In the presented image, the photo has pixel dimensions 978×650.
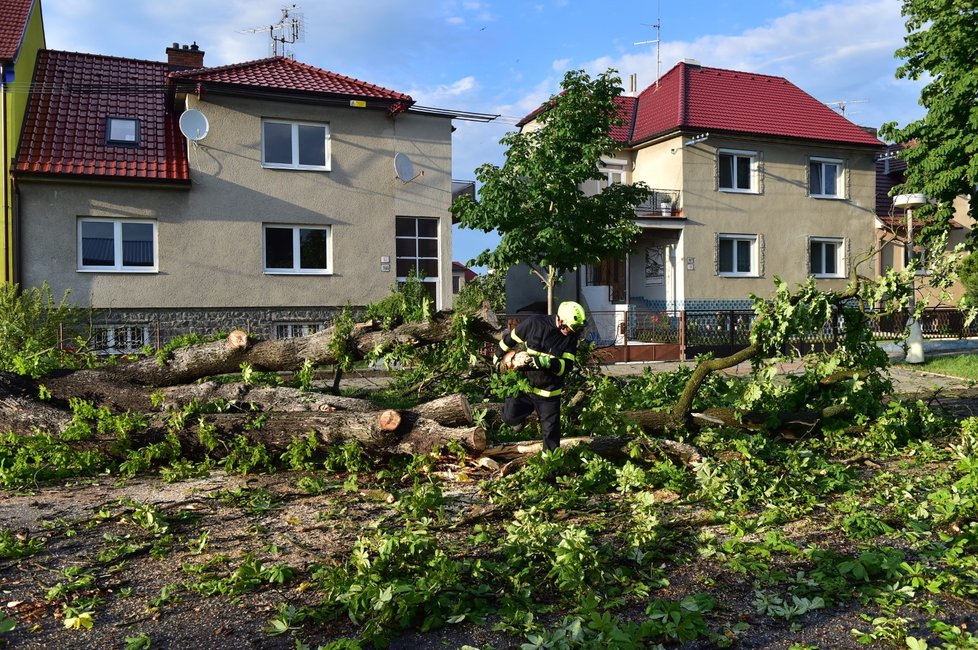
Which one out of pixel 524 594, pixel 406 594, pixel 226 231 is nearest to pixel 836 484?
pixel 524 594

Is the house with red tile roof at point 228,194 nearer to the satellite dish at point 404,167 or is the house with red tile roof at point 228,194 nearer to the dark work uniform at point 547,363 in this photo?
the satellite dish at point 404,167

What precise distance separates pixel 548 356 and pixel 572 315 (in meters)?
0.39

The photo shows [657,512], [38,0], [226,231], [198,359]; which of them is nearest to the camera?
[657,512]

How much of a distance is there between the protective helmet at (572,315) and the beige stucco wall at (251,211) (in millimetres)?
12939

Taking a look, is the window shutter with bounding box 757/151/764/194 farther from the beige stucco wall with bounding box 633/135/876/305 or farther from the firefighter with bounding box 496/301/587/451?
the firefighter with bounding box 496/301/587/451

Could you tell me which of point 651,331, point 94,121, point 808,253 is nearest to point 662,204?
point 808,253

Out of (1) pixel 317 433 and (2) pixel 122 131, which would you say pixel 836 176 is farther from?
(1) pixel 317 433

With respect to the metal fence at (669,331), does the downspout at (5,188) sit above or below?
above

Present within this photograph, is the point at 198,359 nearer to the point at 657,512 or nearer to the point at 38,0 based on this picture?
the point at 657,512

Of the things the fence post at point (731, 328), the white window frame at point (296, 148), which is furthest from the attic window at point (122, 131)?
the fence post at point (731, 328)

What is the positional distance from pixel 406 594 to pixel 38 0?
21448mm

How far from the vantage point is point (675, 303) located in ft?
75.9

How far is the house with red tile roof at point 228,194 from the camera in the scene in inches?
645

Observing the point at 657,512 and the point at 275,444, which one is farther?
the point at 275,444
